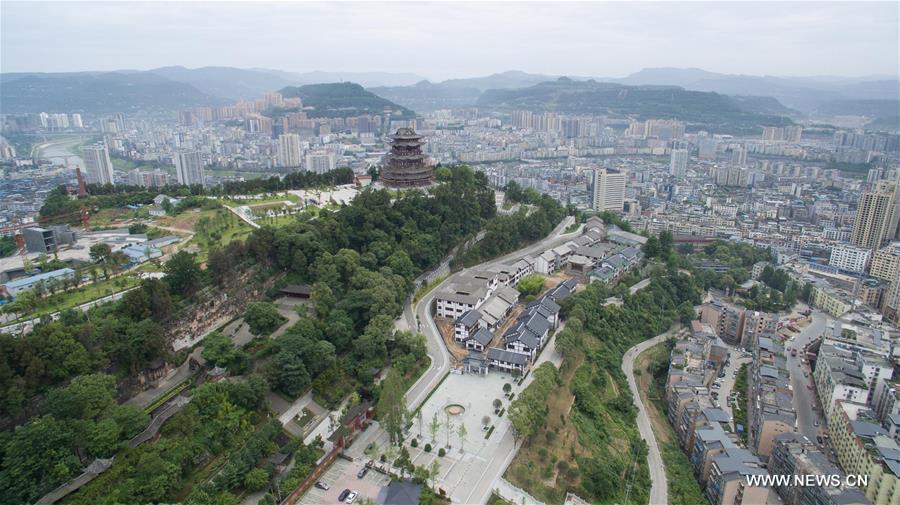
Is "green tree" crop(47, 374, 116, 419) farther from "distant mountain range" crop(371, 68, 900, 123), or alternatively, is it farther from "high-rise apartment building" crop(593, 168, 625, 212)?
"distant mountain range" crop(371, 68, 900, 123)

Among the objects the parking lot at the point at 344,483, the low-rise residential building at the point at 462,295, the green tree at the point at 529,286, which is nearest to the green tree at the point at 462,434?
the parking lot at the point at 344,483

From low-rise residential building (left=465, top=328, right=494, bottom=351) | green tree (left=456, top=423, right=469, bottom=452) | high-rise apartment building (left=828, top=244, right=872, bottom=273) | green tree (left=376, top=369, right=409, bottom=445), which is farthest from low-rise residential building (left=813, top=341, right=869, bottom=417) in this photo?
green tree (left=376, top=369, right=409, bottom=445)

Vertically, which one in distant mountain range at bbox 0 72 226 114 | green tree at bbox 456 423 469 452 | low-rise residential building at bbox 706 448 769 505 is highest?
distant mountain range at bbox 0 72 226 114

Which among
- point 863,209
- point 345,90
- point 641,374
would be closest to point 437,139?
point 345,90

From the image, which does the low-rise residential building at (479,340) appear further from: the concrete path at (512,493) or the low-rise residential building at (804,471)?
the low-rise residential building at (804,471)

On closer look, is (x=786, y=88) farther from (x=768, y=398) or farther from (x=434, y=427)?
(x=434, y=427)
